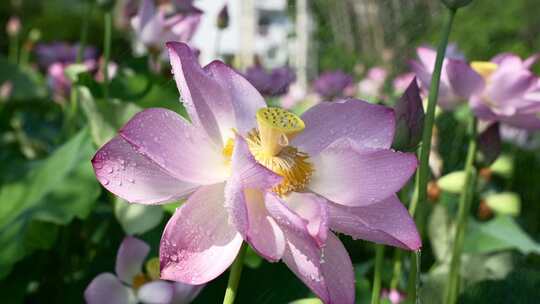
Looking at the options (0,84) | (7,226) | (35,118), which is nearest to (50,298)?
(7,226)

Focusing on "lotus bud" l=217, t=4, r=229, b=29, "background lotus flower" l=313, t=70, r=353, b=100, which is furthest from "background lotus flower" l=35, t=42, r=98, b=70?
"lotus bud" l=217, t=4, r=229, b=29

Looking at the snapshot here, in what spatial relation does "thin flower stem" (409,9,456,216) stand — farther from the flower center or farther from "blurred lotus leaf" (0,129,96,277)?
"blurred lotus leaf" (0,129,96,277)

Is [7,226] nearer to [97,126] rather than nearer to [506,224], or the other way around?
[97,126]

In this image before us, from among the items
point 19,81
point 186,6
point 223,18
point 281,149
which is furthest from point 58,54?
point 281,149

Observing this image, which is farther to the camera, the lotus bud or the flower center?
the lotus bud

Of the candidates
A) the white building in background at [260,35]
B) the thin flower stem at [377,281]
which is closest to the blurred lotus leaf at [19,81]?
the white building in background at [260,35]

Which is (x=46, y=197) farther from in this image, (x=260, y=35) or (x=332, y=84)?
(x=260, y=35)

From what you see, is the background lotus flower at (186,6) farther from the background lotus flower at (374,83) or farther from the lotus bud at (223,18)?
the background lotus flower at (374,83)
